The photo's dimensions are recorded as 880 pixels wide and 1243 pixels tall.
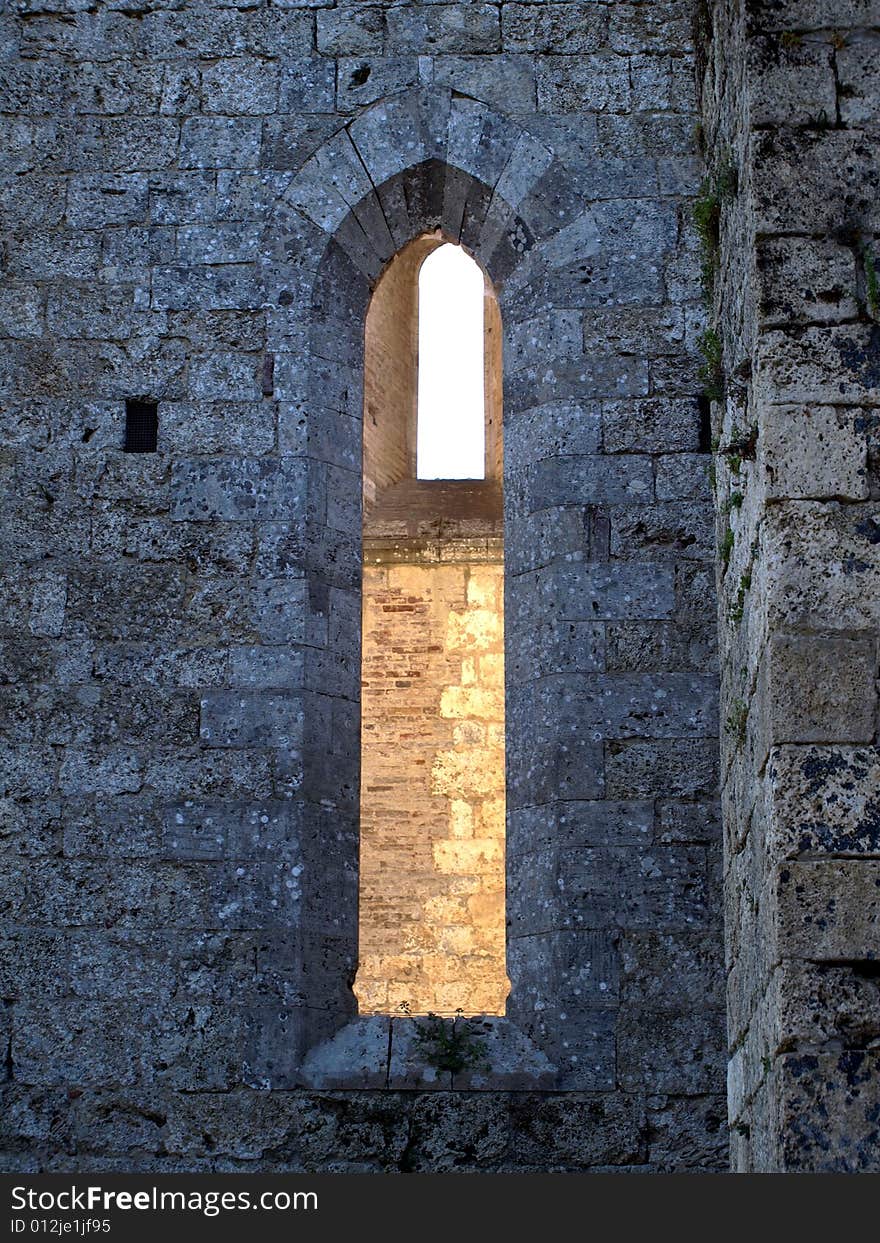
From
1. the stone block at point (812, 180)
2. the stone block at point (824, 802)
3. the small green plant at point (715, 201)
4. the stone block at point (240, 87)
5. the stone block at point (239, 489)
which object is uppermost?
the stone block at point (240, 87)

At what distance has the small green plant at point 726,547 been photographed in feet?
16.4

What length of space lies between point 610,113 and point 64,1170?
14.3 ft

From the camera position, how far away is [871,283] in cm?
430

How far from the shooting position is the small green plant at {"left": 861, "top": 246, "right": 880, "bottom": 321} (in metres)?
4.30

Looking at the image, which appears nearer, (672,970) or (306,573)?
(672,970)

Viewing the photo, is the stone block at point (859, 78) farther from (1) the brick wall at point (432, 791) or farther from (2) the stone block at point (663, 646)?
(1) the brick wall at point (432, 791)

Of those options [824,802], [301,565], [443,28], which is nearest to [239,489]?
[301,565]

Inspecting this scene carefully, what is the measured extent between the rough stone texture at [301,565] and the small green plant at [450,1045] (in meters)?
0.11

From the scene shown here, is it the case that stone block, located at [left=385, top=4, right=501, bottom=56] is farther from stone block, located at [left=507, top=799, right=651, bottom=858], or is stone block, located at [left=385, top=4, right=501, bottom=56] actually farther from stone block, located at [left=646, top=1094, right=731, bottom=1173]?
stone block, located at [left=646, top=1094, right=731, bottom=1173]

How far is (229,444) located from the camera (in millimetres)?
7109

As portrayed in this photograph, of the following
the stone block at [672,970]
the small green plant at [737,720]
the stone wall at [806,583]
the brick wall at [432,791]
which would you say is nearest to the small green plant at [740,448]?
the stone wall at [806,583]

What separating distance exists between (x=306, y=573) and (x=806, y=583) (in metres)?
3.10

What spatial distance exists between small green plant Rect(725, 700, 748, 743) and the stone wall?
0.01m

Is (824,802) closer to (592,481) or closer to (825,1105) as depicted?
(825,1105)
